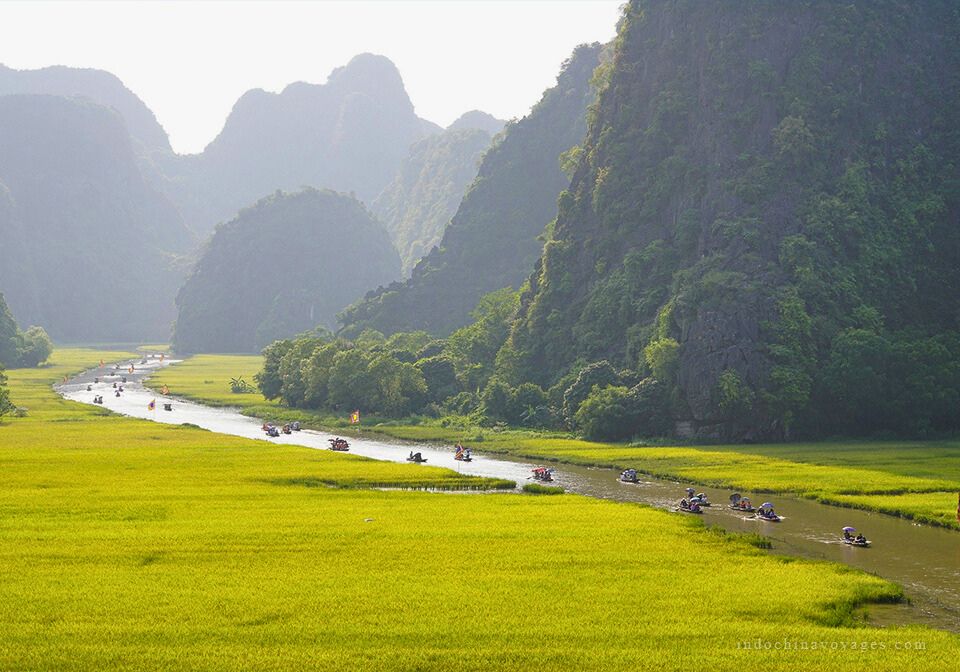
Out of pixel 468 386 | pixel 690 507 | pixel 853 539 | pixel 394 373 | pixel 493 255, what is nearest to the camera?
pixel 853 539

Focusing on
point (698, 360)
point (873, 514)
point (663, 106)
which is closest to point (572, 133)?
point (663, 106)

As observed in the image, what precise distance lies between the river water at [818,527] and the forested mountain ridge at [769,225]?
21.4m

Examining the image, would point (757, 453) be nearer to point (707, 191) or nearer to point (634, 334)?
point (634, 334)

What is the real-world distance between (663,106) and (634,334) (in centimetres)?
2646

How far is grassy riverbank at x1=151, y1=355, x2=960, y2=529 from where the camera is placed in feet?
181

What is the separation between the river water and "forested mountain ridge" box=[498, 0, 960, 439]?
21.4 meters

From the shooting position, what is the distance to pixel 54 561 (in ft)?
119

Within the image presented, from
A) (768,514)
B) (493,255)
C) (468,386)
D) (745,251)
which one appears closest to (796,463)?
(768,514)

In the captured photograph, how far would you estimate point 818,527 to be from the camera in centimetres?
4875

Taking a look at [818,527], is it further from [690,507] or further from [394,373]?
[394,373]

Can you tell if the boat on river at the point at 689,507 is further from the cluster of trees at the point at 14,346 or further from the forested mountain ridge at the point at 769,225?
the cluster of trees at the point at 14,346

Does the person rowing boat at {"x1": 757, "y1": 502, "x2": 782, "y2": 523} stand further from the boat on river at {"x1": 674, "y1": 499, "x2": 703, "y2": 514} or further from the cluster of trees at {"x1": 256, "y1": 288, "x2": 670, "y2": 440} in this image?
the cluster of trees at {"x1": 256, "y1": 288, "x2": 670, "y2": 440}

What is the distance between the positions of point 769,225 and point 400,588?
7274 cm
